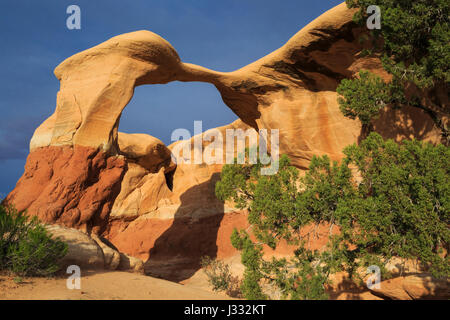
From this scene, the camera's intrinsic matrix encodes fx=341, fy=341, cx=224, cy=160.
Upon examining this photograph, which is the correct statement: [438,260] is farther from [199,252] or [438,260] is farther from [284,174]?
[199,252]

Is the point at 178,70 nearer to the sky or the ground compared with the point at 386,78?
nearer to the sky

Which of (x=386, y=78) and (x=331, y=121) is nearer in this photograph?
(x=386, y=78)

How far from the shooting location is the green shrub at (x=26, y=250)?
6715mm

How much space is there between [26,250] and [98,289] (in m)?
1.60

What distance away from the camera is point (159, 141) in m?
23.8

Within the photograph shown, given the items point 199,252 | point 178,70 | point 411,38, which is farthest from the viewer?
point 199,252

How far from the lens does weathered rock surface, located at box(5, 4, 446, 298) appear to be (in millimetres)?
11250

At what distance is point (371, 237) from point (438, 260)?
4.12ft

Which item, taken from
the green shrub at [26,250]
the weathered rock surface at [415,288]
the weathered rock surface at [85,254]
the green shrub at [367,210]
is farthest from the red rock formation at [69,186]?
the weathered rock surface at [415,288]

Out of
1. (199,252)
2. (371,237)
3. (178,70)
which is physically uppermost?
(178,70)

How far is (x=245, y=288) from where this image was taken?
25.5 feet

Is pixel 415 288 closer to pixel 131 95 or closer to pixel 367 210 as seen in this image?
pixel 367 210

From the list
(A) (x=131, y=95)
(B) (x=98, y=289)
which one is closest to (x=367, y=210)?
(B) (x=98, y=289)
